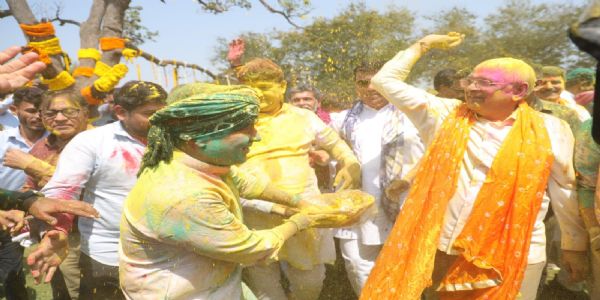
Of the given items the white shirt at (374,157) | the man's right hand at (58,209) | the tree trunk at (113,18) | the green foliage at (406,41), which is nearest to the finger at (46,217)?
the man's right hand at (58,209)

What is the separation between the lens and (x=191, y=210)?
2.08 metres

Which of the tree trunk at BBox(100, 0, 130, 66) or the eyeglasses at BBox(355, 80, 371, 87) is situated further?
the tree trunk at BBox(100, 0, 130, 66)

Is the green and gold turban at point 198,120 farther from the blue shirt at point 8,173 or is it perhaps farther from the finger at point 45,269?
the blue shirt at point 8,173

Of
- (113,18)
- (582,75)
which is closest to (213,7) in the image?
(113,18)

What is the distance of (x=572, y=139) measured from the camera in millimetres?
3344

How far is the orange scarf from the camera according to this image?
3.18 meters

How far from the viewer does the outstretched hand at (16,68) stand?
2.57 meters

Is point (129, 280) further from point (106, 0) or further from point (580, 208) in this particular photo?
point (106, 0)

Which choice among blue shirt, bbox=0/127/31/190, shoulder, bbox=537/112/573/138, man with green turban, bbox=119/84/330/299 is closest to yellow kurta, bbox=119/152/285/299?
man with green turban, bbox=119/84/330/299

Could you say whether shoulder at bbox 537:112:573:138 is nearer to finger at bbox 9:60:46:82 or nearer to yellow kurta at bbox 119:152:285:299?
yellow kurta at bbox 119:152:285:299

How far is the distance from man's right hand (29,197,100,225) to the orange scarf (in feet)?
5.87

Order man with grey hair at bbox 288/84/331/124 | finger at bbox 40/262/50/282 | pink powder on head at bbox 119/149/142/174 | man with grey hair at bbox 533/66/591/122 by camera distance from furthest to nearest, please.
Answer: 1. man with grey hair at bbox 288/84/331/124
2. man with grey hair at bbox 533/66/591/122
3. pink powder on head at bbox 119/149/142/174
4. finger at bbox 40/262/50/282

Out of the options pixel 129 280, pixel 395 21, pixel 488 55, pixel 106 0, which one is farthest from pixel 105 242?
pixel 395 21

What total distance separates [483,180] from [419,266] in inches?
25.1
